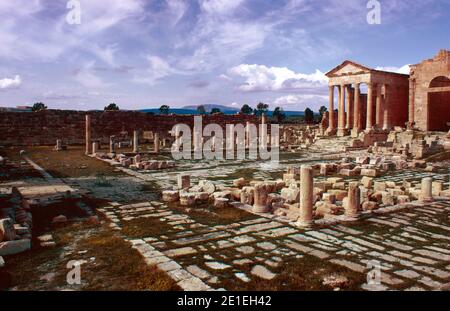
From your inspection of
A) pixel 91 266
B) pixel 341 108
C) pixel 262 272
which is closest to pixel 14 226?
pixel 91 266

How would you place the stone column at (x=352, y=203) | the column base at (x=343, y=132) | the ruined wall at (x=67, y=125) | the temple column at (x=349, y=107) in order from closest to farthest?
the stone column at (x=352, y=203) → the ruined wall at (x=67, y=125) → the column base at (x=343, y=132) → the temple column at (x=349, y=107)

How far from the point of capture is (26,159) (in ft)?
68.9

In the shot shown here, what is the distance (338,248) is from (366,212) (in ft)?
8.89

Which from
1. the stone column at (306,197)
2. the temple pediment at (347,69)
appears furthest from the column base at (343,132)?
the stone column at (306,197)

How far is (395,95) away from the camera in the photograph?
36.9m

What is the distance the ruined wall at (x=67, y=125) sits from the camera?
98.3ft

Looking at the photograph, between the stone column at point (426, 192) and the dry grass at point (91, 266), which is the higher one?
the stone column at point (426, 192)

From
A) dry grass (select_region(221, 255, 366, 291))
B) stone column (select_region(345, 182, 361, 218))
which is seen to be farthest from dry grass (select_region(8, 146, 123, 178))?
dry grass (select_region(221, 255, 366, 291))

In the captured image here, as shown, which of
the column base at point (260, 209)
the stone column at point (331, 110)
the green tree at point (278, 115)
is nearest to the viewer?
the column base at point (260, 209)

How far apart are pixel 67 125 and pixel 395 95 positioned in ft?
101

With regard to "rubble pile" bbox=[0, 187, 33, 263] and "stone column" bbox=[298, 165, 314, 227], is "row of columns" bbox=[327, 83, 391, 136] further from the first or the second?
"rubble pile" bbox=[0, 187, 33, 263]

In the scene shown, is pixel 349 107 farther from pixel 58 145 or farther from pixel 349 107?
pixel 58 145

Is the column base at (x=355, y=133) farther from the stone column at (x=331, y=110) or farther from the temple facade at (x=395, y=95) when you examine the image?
the stone column at (x=331, y=110)
